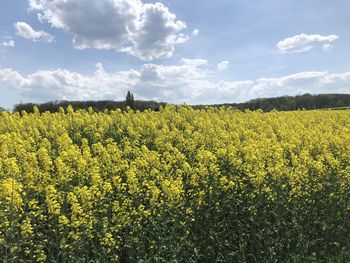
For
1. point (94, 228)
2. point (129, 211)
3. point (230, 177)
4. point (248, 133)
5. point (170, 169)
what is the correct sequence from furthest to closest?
point (248, 133), point (170, 169), point (230, 177), point (129, 211), point (94, 228)

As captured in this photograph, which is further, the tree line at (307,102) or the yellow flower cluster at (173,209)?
the tree line at (307,102)

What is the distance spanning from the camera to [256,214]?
7.22m

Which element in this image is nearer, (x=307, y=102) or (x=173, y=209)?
(x=173, y=209)

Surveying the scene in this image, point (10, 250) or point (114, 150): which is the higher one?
point (114, 150)

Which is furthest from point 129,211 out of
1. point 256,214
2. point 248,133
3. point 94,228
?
point 248,133

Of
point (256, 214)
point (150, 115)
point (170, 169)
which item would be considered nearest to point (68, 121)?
point (150, 115)

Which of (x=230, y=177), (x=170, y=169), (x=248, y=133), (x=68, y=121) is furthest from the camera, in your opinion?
(x=68, y=121)

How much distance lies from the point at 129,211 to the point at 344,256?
12.7 ft

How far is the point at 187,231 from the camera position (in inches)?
249

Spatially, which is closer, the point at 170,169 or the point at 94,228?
the point at 94,228

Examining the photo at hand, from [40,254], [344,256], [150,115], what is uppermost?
[150,115]

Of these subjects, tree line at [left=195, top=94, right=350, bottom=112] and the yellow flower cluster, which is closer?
the yellow flower cluster

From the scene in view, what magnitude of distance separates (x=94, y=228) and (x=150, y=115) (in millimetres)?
9640

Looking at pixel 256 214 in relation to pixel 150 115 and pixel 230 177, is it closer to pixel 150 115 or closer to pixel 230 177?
pixel 230 177
